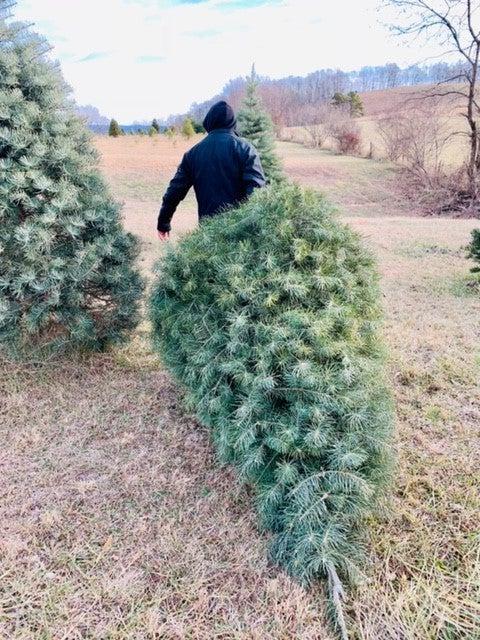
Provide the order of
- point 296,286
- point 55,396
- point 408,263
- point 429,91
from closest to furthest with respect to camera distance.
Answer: point 296,286 < point 55,396 < point 408,263 < point 429,91

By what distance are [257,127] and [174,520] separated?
11607 millimetres

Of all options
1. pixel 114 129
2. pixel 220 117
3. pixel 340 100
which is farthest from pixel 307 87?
pixel 220 117

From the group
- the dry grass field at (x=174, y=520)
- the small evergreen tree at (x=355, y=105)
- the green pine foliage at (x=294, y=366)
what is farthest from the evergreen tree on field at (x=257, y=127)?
the small evergreen tree at (x=355, y=105)

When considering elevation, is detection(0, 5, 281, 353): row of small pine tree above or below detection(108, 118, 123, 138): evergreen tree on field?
below

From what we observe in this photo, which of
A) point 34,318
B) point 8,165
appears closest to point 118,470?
point 34,318

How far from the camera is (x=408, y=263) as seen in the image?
6.24 metres

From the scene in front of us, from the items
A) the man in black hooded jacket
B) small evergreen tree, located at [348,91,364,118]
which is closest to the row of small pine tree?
the man in black hooded jacket

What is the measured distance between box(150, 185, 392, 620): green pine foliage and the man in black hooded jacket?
80 centimetres

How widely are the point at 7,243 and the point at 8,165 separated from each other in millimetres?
469

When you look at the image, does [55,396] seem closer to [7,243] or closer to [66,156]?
[7,243]

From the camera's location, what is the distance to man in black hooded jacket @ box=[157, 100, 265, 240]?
9.83 feet

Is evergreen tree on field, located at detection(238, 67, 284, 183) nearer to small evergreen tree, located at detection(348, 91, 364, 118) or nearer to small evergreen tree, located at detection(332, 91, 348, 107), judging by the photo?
small evergreen tree, located at detection(348, 91, 364, 118)

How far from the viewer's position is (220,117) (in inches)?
122

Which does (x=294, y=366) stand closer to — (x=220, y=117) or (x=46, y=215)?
(x=46, y=215)
